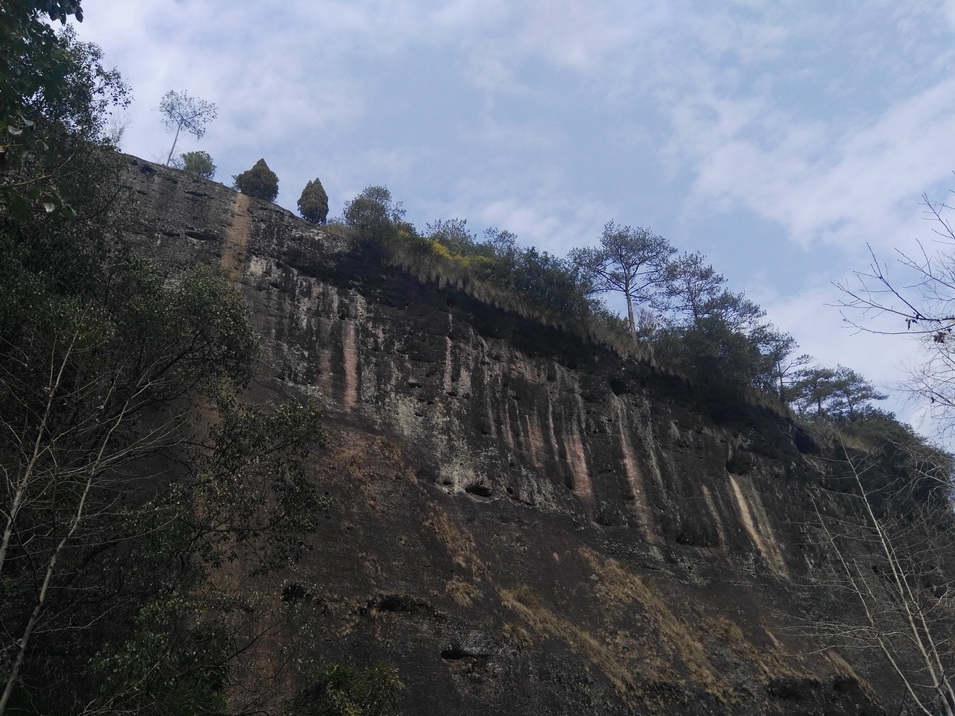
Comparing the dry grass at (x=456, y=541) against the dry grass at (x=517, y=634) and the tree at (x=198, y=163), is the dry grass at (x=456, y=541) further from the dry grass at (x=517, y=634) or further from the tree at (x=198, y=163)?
the tree at (x=198, y=163)

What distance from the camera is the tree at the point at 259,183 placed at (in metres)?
26.9

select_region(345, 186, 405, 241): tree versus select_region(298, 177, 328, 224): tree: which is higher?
select_region(298, 177, 328, 224): tree

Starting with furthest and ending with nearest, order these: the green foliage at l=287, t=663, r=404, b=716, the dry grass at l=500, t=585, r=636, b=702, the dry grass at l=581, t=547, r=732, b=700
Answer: the dry grass at l=581, t=547, r=732, b=700, the dry grass at l=500, t=585, r=636, b=702, the green foliage at l=287, t=663, r=404, b=716

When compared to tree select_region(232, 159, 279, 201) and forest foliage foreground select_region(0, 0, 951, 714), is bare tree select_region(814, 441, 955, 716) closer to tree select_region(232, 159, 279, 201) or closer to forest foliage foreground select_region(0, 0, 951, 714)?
forest foliage foreground select_region(0, 0, 951, 714)

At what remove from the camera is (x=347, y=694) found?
10.3 metres

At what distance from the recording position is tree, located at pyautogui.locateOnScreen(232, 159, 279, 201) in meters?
26.9

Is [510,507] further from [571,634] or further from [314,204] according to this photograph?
[314,204]

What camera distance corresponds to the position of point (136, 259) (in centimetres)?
1289

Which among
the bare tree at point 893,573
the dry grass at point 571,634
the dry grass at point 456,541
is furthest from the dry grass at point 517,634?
the bare tree at point 893,573

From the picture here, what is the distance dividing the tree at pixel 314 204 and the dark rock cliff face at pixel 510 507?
267 inches

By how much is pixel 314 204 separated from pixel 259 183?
9.28ft

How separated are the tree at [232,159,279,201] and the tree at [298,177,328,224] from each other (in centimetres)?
Result: 228

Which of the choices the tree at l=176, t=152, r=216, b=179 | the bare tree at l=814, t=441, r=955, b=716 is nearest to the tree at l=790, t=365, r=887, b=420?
the bare tree at l=814, t=441, r=955, b=716

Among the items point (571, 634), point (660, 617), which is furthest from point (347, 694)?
point (660, 617)
